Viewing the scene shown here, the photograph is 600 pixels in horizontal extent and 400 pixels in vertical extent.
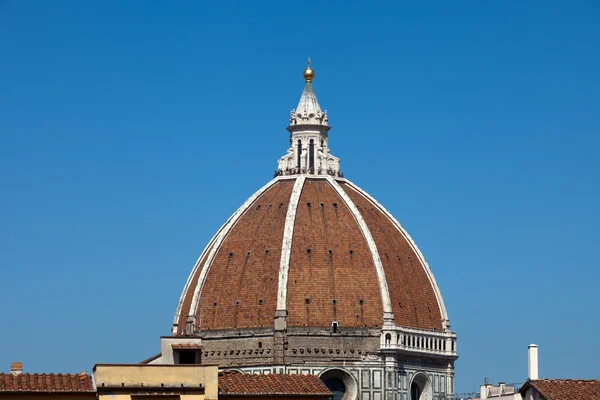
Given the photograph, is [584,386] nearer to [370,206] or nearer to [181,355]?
[181,355]

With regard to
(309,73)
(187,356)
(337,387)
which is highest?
(309,73)

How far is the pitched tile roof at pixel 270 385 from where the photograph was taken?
46.5 m

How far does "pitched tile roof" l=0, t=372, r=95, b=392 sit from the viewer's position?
44844 millimetres

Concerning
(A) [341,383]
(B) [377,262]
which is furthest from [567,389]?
(A) [341,383]

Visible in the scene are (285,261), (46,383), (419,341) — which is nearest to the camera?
(46,383)

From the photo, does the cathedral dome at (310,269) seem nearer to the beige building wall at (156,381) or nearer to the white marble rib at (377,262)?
the white marble rib at (377,262)

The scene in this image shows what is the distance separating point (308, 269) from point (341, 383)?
5914 mm

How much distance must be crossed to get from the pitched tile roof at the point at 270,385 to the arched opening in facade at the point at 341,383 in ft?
154

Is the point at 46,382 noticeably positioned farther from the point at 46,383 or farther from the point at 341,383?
the point at 341,383

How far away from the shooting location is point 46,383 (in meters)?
45.3

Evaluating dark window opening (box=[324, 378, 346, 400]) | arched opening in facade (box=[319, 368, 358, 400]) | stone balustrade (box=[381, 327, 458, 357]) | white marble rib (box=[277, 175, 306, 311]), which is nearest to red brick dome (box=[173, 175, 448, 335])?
white marble rib (box=[277, 175, 306, 311])

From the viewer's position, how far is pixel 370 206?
99.1 m

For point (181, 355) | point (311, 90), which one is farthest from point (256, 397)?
point (311, 90)

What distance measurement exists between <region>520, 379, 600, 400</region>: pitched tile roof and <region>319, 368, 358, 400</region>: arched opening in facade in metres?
43.0
